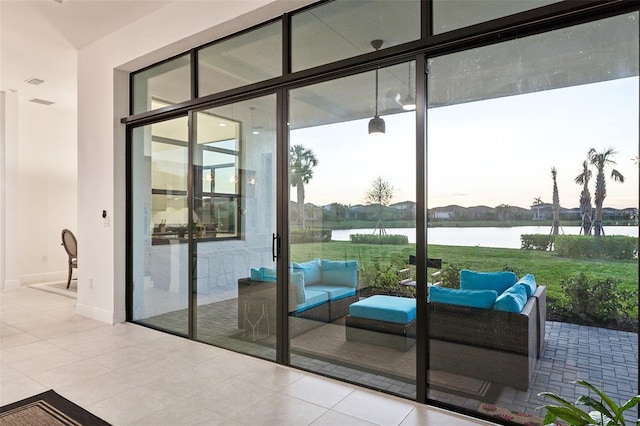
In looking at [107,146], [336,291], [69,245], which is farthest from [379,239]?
[69,245]

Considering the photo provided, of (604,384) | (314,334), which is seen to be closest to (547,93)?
(604,384)

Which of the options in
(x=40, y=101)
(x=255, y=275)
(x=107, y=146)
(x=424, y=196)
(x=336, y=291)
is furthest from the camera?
(x=40, y=101)

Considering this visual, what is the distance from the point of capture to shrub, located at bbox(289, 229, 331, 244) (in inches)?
122

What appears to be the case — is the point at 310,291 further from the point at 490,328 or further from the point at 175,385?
the point at 490,328

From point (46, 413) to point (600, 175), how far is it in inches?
136

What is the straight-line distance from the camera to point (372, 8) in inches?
113

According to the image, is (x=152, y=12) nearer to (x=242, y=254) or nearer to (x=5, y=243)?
(x=242, y=254)

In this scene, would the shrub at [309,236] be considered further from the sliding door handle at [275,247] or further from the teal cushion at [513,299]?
the teal cushion at [513,299]

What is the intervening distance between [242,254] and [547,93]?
2.56 meters

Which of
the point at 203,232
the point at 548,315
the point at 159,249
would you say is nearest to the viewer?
the point at 548,315

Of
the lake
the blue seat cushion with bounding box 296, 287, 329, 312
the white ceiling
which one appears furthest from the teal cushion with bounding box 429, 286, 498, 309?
the white ceiling

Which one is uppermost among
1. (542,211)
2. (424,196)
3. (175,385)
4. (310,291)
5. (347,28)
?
(347,28)

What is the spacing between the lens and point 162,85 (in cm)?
440

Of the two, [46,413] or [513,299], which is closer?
[513,299]
